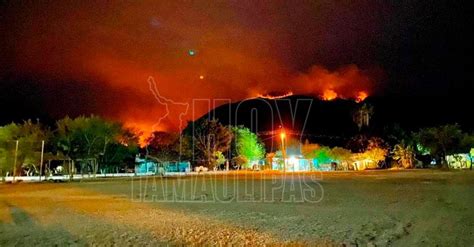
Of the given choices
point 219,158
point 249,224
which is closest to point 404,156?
point 219,158

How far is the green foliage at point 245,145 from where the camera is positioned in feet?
268

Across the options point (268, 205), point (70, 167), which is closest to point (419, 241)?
point (268, 205)

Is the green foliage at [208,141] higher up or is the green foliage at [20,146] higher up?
the green foliage at [208,141]

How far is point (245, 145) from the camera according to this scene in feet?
269

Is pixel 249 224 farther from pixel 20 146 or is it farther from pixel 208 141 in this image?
pixel 208 141

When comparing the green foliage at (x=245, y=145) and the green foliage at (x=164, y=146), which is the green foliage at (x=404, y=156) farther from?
the green foliage at (x=164, y=146)

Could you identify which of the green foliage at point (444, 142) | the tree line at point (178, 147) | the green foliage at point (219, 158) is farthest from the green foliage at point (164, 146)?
the green foliage at point (444, 142)

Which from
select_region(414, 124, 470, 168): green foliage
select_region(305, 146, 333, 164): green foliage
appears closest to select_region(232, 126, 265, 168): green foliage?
select_region(305, 146, 333, 164): green foliage

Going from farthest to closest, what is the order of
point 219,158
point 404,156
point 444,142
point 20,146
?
1. point 219,158
2. point 404,156
3. point 444,142
4. point 20,146

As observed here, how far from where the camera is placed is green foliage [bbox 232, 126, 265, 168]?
8156 cm

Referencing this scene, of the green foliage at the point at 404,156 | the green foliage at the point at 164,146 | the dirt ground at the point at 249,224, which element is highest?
the green foliage at the point at 164,146

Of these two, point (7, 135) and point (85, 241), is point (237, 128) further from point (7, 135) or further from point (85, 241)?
point (85, 241)

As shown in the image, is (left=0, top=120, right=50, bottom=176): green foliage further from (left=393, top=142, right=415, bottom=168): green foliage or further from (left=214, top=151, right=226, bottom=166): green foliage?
(left=393, top=142, right=415, bottom=168): green foliage

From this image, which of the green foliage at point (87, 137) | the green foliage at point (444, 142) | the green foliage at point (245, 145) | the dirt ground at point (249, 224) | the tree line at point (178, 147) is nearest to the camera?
the dirt ground at point (249, 224)
